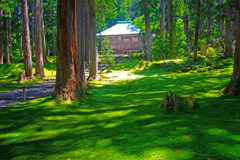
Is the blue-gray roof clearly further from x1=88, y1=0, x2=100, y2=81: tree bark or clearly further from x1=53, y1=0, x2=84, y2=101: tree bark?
x1=53, y1=0, x2=84, y2=101: tree bark

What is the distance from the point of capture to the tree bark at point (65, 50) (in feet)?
34.3

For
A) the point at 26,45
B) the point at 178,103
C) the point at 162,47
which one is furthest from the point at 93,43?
the point at 178,103

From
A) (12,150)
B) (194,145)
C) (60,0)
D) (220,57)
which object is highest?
(60,0)

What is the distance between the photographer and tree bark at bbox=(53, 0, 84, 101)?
Result: 34.3 feet

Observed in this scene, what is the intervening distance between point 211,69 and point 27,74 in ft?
49.8

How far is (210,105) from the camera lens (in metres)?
8.29

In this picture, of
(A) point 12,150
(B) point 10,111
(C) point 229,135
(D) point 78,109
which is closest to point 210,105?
(C) point 229,135

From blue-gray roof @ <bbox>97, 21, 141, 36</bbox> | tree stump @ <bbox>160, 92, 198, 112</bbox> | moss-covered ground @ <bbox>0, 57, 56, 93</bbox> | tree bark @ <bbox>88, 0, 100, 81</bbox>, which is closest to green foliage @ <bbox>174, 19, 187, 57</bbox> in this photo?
tree bark @ <bbox>88, 0, 100, 81</bbox>

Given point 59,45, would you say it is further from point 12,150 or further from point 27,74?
point 27,74

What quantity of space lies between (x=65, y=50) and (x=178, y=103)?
5267 mm

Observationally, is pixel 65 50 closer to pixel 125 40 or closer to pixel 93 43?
pixel 93 43

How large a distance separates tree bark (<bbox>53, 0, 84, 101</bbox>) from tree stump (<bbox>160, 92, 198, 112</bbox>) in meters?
4.39

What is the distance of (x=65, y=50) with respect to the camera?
34.6 ft

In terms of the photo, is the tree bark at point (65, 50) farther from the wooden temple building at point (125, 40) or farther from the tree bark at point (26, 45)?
the wooden temple building at point (125, 40)
